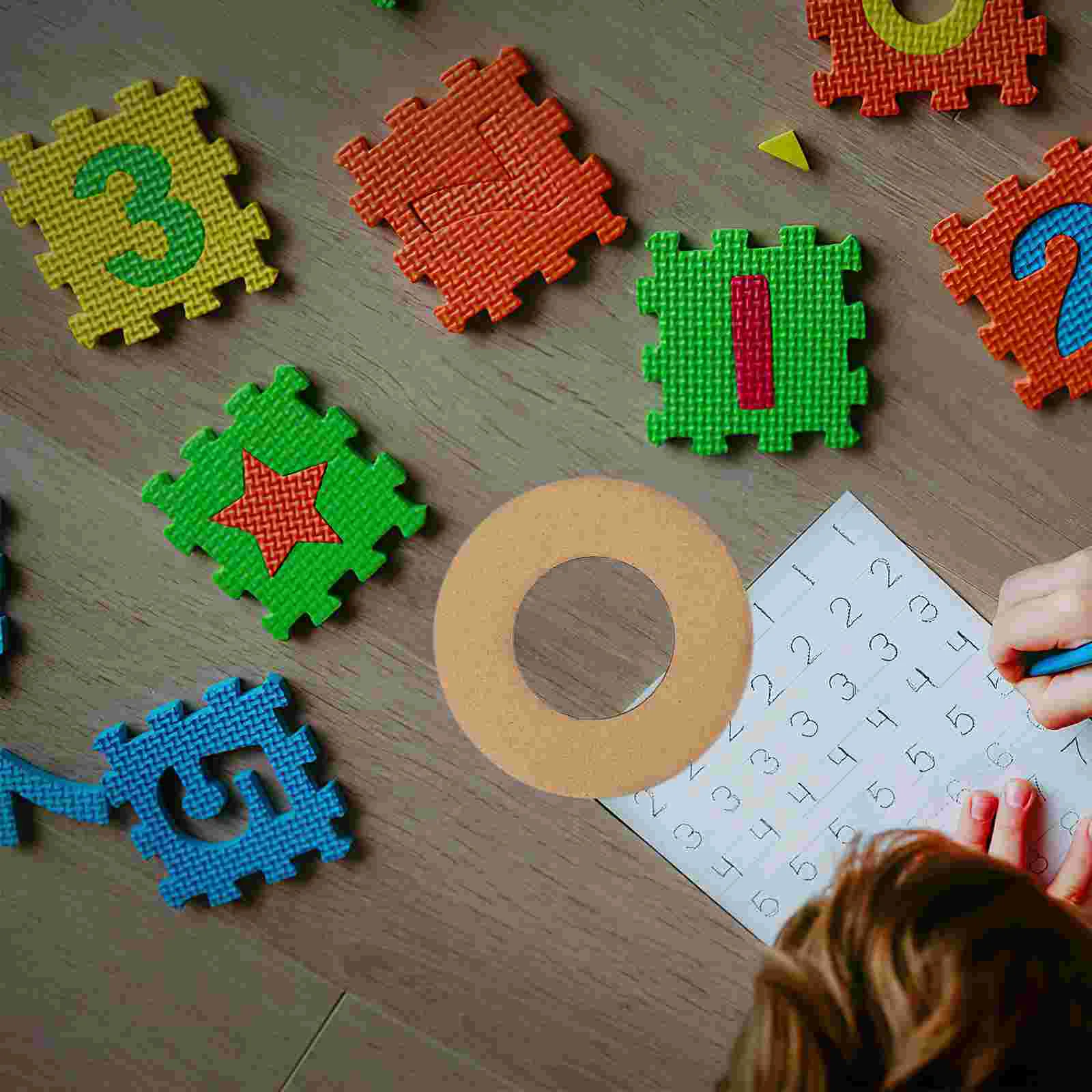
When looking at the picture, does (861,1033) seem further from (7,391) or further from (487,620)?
(7,391)

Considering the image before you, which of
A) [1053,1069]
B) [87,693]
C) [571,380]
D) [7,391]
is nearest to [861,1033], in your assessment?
[1053,1069]

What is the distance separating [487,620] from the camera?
0.66 m

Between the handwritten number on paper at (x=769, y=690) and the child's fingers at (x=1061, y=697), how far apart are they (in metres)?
0.16

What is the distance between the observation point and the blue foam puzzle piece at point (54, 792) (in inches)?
26.4

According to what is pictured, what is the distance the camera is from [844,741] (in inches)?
25.9

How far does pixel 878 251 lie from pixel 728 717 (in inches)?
12.6

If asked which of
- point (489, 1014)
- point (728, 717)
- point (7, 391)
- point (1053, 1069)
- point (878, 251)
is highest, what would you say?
point (878, 251)

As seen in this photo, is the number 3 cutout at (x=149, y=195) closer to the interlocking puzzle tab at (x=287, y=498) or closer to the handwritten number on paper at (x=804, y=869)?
the interlocking puzzle tab at (x=287, y=498)

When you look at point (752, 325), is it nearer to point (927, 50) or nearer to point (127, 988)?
point (927, 50)

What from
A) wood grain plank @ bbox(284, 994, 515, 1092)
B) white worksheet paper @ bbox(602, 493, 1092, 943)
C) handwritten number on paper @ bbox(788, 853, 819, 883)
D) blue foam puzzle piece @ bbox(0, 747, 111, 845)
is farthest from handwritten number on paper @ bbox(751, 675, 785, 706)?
blue foam puzzle piece @ bbox(0, 747, 111, 845)

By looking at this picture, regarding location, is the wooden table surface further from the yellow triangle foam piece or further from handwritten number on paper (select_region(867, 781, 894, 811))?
handwritten number on paper (select_region(867, 781, 894, 811))

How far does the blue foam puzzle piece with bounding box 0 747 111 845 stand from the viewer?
2.20 feet

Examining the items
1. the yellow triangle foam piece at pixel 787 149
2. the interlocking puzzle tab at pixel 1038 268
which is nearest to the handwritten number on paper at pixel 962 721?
the interlocking puzzle tab at pixel 1038 268

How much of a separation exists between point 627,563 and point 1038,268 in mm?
322
